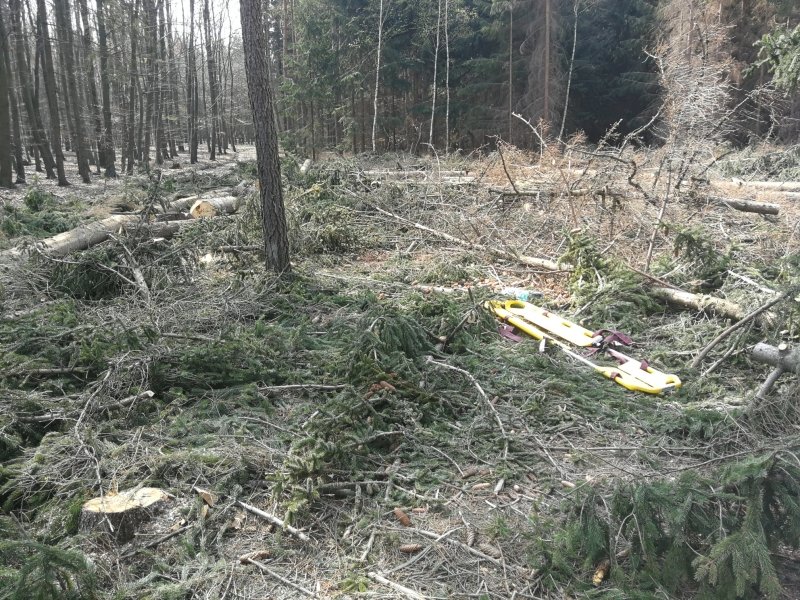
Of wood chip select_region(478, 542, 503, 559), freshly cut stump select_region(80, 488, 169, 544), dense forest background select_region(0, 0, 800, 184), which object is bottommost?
wood chip select_region(478, 542, 503, 559)

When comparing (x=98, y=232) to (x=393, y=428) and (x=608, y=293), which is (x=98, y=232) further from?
(x=608, y=293)

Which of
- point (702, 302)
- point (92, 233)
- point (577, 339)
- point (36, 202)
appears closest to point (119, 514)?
point (577, 339)

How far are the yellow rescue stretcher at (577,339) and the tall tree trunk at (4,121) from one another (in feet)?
47.8

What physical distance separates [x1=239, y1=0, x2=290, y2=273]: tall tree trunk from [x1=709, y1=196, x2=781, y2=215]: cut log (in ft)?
22.9

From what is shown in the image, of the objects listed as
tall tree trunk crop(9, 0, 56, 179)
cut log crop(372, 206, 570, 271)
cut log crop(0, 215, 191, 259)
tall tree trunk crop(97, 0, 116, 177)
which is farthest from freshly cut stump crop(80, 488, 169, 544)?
tall tree trunk crop(97, 0, 116, 177)

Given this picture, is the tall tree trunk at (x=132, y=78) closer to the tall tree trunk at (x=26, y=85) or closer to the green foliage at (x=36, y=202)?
the tall tree trunk at (x=26, y=85)

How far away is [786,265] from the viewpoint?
605 centimetres

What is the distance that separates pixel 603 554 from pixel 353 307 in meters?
4.39

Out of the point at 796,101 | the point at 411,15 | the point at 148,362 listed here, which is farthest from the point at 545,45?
the point at 148,362

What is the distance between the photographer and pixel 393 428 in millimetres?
4289

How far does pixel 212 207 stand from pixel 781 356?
11.1 metres

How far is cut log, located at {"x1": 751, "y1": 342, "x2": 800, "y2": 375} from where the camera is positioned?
4145mm

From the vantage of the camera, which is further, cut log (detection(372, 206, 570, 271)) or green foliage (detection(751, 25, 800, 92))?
cut log (detection(372, 206, 570, 271))

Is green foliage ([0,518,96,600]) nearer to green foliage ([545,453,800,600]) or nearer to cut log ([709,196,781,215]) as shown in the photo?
green foliage ([545,453,800,600])
